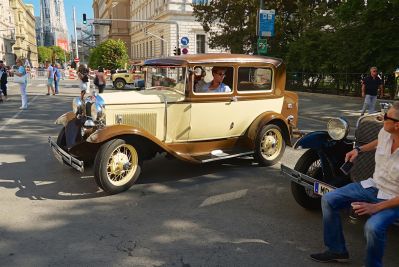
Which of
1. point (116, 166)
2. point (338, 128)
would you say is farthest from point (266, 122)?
point (116, 166)

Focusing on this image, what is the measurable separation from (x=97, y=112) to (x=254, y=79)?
2.67 meters

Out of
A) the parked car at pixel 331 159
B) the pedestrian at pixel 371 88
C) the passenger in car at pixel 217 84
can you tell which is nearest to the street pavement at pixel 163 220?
Result: the parked car at pixel 331 159

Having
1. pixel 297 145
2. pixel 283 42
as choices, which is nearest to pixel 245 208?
pixel 297 145

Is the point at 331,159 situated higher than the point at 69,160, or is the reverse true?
the point at 331,159

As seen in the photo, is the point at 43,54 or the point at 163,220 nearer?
the point at 163,220

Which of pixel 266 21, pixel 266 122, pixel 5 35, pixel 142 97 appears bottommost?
pixel 266 122

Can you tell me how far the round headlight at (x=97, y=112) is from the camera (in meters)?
5.27

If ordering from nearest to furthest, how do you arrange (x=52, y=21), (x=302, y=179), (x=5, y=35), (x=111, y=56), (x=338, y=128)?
(x=302, y=179), (x=338, y=128), (x=111, y=56), (x=5, y=35), (x=52, y=21)

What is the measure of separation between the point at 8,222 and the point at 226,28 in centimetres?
2603

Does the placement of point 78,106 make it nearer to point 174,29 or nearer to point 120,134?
point 120,134

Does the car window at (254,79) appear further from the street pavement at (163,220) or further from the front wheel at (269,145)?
the street pavement at (163,220)

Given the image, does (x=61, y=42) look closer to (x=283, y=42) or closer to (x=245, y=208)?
(x=283, y=42)

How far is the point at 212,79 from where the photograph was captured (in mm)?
6094

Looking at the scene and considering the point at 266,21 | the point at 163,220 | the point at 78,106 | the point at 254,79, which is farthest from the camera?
the point at 266,21
